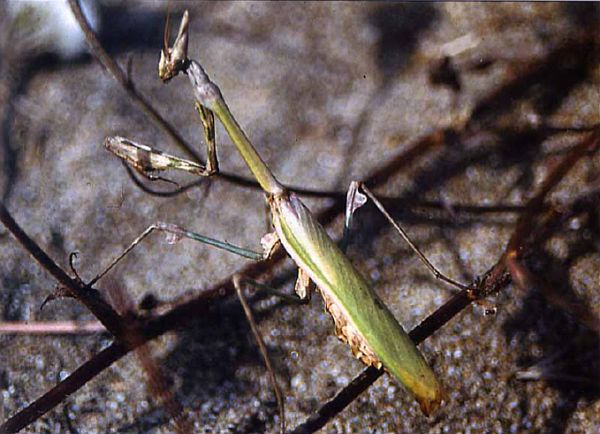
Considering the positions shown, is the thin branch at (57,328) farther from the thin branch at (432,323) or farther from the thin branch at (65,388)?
the thin branch at (432,323)

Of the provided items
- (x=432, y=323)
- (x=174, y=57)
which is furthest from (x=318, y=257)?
(x=174, y=57)

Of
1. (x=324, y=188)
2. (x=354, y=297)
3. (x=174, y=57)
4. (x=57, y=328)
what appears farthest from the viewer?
(x=324, y=188)

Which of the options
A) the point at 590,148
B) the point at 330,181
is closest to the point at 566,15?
the point at 590,148

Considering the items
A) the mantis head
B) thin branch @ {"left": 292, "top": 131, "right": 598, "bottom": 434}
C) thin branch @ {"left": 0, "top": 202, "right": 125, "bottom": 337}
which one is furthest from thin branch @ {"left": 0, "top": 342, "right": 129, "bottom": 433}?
the mantis head

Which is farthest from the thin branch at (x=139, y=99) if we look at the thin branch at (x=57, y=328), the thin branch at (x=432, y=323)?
the thin branch at (x=432, y=323)

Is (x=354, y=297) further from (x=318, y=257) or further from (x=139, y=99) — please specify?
(x=139, y=99)
